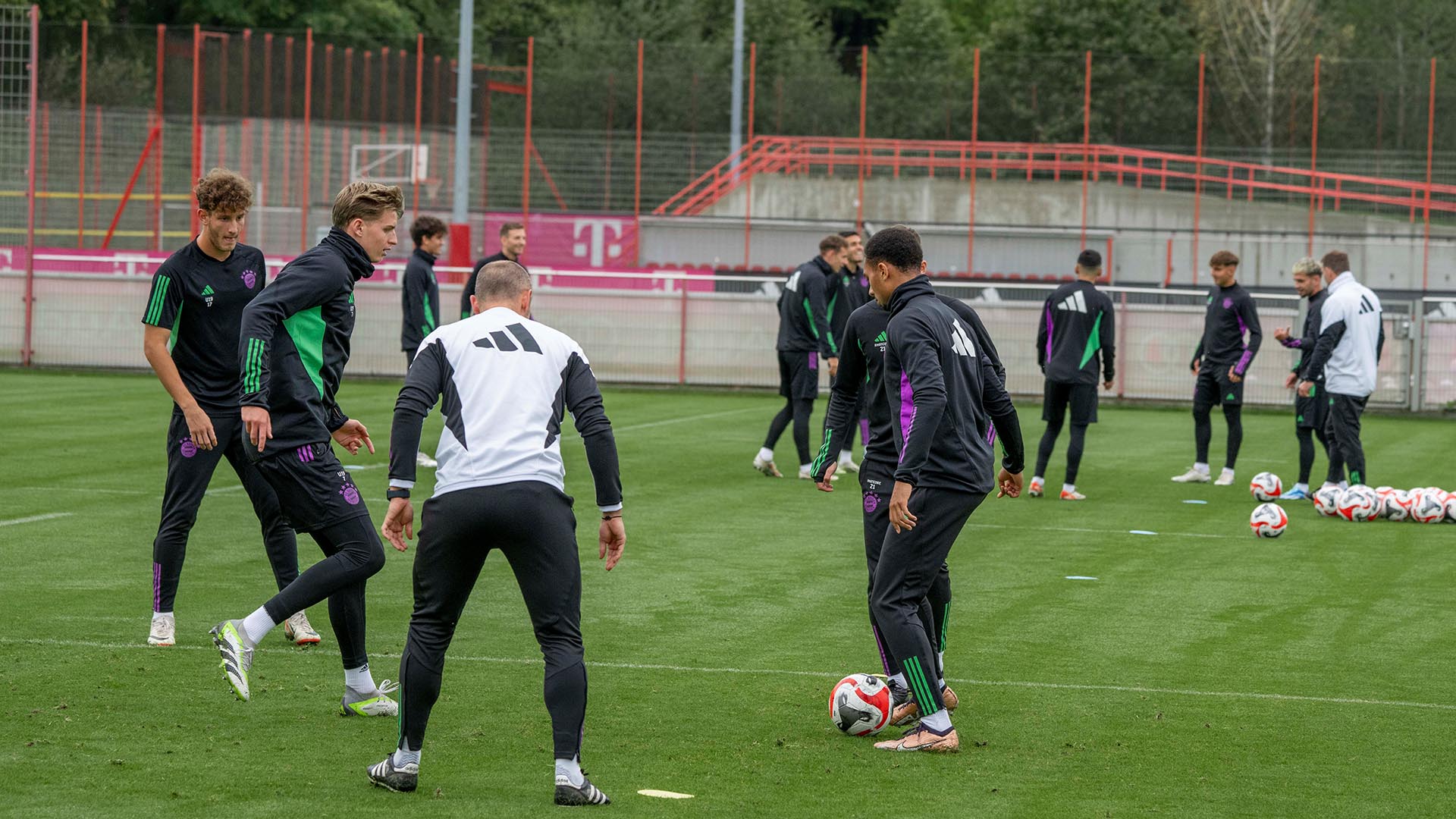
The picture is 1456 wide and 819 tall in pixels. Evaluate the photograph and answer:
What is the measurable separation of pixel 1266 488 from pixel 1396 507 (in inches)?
48.3

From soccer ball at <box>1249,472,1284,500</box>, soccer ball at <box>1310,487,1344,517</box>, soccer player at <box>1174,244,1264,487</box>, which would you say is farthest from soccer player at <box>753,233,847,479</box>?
soccer ball at <box>1310,487,1344,517</box>

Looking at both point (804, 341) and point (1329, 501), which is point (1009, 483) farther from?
point (804, 341)

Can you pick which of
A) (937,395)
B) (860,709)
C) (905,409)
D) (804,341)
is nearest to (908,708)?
(860,709)

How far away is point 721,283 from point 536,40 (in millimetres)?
12997

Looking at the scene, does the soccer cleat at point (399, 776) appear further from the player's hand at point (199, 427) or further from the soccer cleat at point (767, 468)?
the soccer cleat at point (767, 468)

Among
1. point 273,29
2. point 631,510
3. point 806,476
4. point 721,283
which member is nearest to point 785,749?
point 631,510

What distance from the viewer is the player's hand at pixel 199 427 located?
727 centimetres

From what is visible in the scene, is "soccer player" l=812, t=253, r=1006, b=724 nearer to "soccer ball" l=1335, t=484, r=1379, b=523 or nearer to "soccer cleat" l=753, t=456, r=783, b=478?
"soccer ball" l=1335, t=484, r=1379, b=523

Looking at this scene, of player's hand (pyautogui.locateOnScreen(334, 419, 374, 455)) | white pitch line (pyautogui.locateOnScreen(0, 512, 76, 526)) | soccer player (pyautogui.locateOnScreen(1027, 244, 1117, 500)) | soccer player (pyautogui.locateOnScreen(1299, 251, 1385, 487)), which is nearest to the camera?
player's hand (pyautogui.locateOnScreen(334, 419, 374, 455))

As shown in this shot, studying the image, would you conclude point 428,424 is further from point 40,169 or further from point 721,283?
point 40,169

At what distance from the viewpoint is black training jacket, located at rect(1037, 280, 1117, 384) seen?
542 inches

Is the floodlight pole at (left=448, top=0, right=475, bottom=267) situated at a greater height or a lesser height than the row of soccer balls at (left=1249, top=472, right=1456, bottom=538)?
greater

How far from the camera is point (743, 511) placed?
12641mm

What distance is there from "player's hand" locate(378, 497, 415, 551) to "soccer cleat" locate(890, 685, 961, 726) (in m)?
2.10
